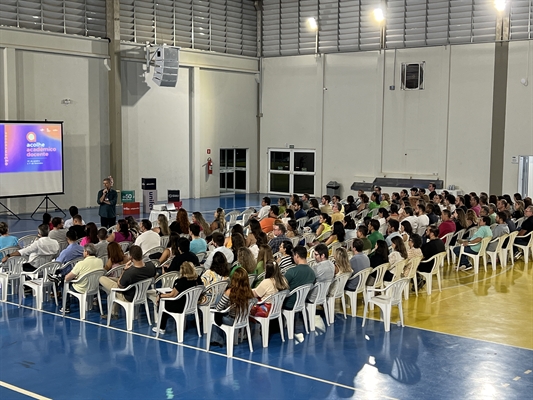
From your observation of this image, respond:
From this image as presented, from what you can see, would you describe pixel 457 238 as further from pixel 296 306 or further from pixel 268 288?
pixel 268 288

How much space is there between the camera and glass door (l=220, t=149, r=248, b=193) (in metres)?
29.2

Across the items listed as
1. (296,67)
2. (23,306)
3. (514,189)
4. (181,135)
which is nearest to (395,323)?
(23,306)

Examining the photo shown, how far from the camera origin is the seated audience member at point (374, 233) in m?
12.6

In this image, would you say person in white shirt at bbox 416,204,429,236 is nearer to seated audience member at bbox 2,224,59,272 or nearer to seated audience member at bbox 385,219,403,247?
seated audience member at bbox 385,219,403,247

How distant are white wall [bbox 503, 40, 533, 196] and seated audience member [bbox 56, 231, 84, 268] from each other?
17.0 m

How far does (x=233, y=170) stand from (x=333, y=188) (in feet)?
15.2

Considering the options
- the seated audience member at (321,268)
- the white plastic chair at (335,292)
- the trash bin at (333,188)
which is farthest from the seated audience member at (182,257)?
the trash bin at (333,188)

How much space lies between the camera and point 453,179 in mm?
25469

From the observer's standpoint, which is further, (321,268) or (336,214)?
(336,214)

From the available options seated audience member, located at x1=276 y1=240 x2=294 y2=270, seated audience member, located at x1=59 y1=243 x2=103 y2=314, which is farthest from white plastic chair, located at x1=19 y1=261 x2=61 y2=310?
seated audience member, located at x1=276 y1=240 x2=294 y2=270

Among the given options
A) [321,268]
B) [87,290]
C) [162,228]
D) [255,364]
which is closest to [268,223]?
[162,228]

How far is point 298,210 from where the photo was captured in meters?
16.7

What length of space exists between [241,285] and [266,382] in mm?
1295

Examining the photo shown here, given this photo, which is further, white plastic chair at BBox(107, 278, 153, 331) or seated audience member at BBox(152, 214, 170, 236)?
seated audience member at BBox(152, 214, 170, 236)
